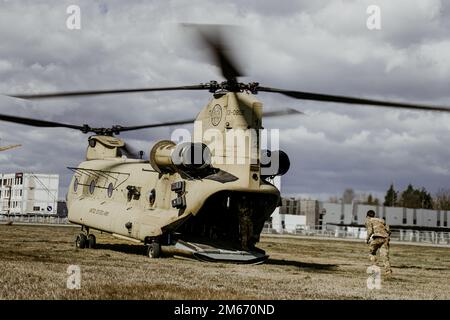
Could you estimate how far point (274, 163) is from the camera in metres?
20.1

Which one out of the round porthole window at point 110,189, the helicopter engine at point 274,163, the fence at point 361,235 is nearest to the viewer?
the helicopter engine at point 274,163

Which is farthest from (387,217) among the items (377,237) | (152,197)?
(377,237)

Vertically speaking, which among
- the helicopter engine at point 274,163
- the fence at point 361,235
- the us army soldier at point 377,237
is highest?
the helicopter engine at point 274,163

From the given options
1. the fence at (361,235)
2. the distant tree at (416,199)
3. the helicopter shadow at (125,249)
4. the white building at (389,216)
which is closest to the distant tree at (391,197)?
the distant tree at (416,199)

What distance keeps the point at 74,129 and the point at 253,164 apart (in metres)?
11.8

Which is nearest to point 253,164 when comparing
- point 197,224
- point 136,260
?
point 197,224

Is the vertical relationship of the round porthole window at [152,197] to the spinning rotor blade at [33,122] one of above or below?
below

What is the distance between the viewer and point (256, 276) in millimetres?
15578

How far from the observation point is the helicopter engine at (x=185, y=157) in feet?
63.9

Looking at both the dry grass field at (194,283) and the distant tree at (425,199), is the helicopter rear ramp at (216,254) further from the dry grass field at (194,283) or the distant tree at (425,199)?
the distant tree at (425,199)

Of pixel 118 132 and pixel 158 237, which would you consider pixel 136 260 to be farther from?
pixel 118 132

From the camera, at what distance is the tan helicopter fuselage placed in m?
19.3

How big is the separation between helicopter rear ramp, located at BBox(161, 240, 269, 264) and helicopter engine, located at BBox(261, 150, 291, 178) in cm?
288

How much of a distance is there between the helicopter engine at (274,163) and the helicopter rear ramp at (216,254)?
2.88 metres
